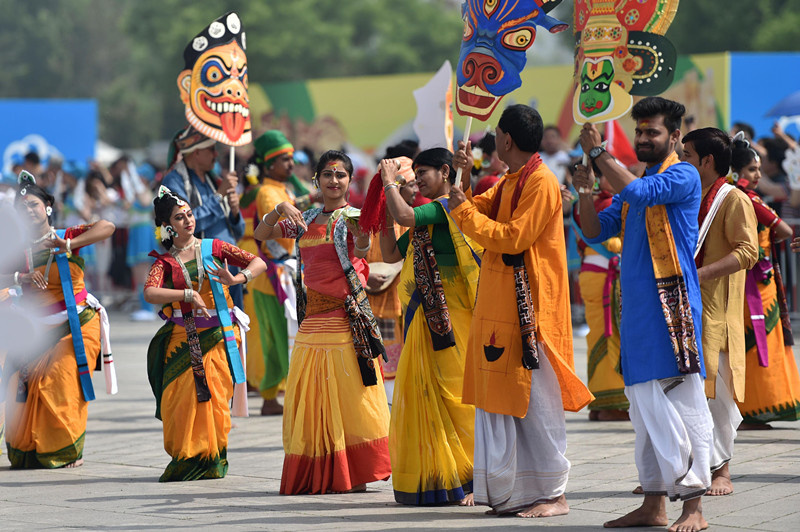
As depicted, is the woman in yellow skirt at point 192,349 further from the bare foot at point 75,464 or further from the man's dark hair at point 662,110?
the man's dark hair at point 662,110

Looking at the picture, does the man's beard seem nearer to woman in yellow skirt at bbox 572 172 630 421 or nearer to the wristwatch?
the wristwatch

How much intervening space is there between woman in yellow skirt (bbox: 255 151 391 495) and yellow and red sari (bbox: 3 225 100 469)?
169cm

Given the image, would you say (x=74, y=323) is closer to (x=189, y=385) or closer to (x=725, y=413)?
(x=189, y=385)

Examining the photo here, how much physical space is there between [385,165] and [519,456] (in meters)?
1.53

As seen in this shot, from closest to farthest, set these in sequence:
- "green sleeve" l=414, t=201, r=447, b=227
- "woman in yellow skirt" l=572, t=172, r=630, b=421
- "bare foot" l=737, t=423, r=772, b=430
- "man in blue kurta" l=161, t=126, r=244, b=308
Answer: "green sleeve" l=414, t=201, r=447, b=227, "bare foot" l=737, t=423, r=772, b=430, "man in blue kurta" l=161, t=126, r=244, b=308, "woman in yellow skirt" l=572, t=172, r=630, b=421

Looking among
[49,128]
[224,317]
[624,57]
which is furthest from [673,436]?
[49,128]

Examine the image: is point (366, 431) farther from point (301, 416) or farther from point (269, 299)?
point (269, 299)

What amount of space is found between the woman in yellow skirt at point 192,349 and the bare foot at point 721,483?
2752 mm

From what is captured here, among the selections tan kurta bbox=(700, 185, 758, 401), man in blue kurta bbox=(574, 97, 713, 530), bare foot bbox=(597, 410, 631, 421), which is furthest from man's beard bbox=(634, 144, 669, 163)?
bare foot bbox=(597, 410, 631, 421)

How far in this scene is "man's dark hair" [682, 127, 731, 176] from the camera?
20.4 feet

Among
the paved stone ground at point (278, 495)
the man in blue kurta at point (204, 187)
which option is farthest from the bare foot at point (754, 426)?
the man in blue kurta at point (204, 187)

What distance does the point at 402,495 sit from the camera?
20.4 feet

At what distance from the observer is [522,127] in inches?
232

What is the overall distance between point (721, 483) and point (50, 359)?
13.6 ft
